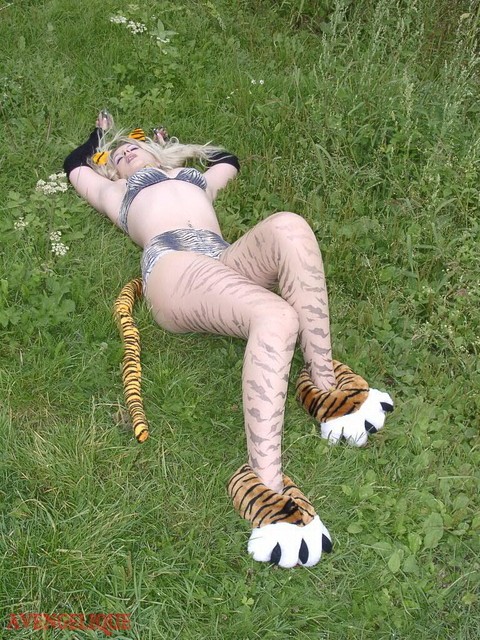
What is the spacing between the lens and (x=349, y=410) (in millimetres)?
2643

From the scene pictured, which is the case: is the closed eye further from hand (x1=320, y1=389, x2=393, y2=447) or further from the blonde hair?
hand (x1=320, y1=389, x2=393, y2=447)

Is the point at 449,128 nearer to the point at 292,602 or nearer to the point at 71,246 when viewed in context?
the point at 71,246

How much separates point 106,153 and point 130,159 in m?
0.14

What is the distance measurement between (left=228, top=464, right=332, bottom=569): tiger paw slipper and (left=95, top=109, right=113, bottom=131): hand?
2392mm

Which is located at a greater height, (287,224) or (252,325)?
(287,224)

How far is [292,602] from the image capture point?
2.21 metres

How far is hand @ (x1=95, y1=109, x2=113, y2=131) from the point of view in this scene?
397cm

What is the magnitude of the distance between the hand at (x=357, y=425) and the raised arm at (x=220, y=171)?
5.19 ft

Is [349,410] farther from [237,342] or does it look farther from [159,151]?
[159,151]

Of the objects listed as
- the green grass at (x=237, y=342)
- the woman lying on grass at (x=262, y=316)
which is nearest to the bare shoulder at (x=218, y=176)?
the green grass at (x=237, y=342)

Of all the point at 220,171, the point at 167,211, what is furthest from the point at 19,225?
the point at 220,171

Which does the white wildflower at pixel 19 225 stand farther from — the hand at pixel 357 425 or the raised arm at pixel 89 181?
the hand at pixel 357 425

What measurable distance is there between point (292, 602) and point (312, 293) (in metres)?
1.08

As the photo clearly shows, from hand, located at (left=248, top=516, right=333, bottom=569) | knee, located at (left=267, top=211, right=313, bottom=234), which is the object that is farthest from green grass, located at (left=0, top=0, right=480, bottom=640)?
knee, located at (left=267, top=211, right=313, bottom=234)
